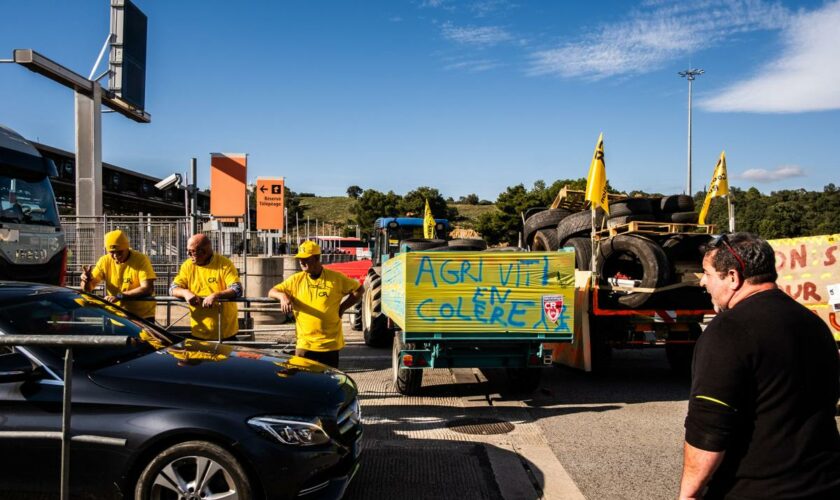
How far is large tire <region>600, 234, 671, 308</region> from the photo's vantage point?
7.73 m

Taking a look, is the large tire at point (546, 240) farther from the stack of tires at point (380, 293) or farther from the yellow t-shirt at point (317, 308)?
the yellow t-shirt at point (317, 308)

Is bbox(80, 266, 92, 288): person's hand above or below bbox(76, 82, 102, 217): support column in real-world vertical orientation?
below

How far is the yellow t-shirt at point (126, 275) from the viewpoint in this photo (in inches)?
260

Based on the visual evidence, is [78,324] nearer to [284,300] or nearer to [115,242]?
[284,300]

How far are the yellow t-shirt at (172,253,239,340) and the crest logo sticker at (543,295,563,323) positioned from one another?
331 cm

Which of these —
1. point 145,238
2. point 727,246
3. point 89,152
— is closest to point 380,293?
point 145,238

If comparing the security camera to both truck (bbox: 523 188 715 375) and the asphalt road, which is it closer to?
the asphalt road

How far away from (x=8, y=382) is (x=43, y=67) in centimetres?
1302

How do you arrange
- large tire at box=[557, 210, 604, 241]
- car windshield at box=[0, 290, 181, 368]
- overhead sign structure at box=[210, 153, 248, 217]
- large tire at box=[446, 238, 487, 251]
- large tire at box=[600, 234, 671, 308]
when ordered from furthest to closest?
overhead sign structure at box=[210, 153, 248, 217]
large tire at box=[557, 210, 604, 241]
large tire at box=[446, 238, 487, 251]
large tire at box=[600, 234, 671, 308]
car windshield at box=[0, 290, 181, 368]

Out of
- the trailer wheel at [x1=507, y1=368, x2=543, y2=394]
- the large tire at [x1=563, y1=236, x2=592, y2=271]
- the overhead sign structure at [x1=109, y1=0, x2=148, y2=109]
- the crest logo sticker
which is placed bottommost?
the trailer wheel at [x1=507, y1=368, x2=543, y2=394]

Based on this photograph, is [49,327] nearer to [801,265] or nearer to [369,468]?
[369,468]

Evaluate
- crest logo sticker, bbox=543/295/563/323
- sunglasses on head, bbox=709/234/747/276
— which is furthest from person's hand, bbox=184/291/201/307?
sunglasses on head, bbox=709/234/747/276

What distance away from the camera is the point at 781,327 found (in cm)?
205

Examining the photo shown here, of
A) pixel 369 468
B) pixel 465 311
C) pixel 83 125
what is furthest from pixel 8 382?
pixel 83 125
